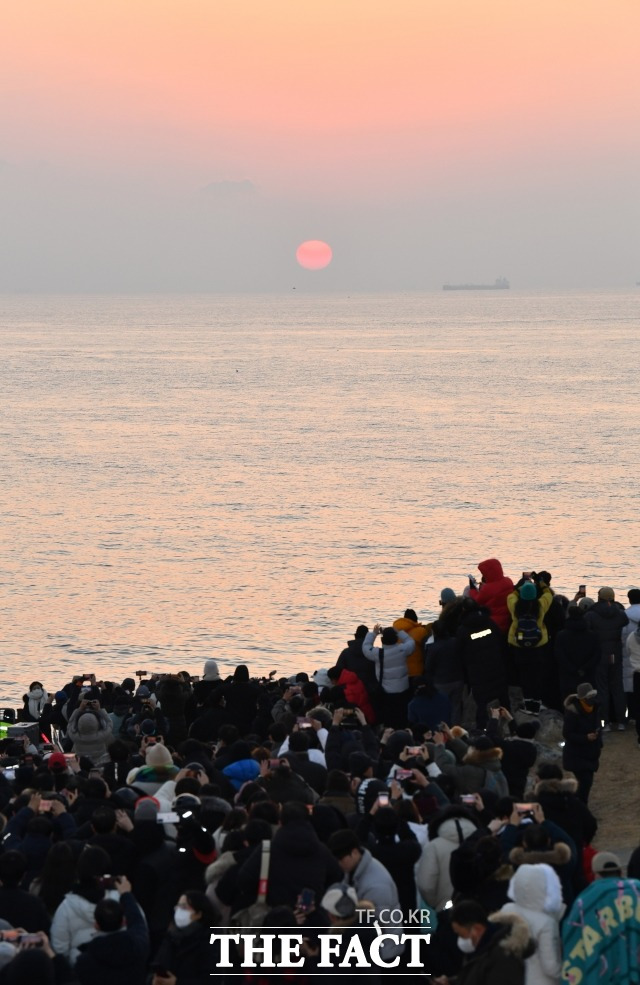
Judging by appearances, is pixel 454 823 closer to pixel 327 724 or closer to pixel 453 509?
pixel 327 724

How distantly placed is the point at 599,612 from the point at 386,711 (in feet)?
7.96

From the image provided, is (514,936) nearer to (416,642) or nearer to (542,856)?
(542,856)

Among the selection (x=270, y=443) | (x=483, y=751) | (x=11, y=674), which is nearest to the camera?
(x=483, y=751)

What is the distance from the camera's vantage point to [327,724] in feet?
39.2

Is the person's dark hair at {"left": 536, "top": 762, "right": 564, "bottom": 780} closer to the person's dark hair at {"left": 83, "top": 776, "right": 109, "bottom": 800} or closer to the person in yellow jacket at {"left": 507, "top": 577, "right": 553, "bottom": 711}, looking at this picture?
the person's dark hair at {"left": 83, "top": 776, "right": 109, "bottom": 800}

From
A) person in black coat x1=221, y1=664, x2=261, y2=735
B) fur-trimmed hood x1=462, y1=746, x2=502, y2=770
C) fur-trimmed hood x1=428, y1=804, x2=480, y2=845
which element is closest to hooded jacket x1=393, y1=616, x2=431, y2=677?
person in black coat x1=221, y1=664, x2=261, y2=735

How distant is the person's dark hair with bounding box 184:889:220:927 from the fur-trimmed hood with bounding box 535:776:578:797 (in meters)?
2.41

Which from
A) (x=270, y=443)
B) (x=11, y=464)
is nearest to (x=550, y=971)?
(x=11, y=464)

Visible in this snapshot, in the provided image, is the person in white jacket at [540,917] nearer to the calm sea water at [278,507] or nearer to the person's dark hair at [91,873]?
the person's dark hair at [91,873]

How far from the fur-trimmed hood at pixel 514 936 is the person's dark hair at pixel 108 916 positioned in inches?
74.3

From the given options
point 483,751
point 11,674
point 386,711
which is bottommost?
point 11,674

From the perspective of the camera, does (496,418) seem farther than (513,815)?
Yes

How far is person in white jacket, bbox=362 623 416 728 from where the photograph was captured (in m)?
15.0

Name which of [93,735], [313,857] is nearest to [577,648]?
[93,735]
